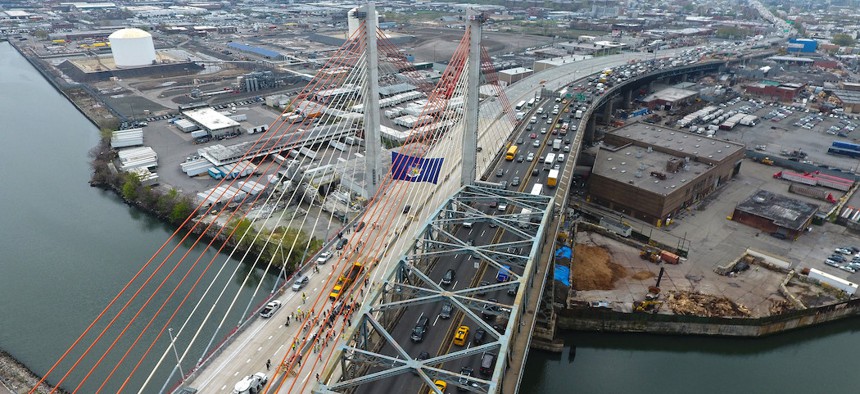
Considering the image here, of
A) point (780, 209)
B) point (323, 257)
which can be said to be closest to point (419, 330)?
point (323, 257)

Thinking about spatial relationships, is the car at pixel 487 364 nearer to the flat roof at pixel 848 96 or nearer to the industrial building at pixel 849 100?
the industrial building at pixel 849 100

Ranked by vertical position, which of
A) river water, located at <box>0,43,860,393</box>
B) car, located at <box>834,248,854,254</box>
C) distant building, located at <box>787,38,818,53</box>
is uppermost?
distant building, located at <box>787,38,818,53</box>

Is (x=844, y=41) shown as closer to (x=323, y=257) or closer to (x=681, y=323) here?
(x=681, y=323)

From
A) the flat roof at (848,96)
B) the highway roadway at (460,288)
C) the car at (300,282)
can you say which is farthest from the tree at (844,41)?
the car at (300,282)

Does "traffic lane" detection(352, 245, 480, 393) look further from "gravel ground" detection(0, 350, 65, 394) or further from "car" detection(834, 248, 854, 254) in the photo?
"car" detection(834, 248, 854, 254)

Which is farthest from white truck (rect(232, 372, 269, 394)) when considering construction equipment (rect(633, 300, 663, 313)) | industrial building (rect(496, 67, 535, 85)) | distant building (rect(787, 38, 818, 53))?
distant building (rect(787, 38, 818, 53))

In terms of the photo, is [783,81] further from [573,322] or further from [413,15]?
[413,15]
